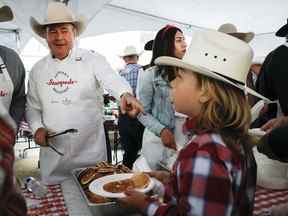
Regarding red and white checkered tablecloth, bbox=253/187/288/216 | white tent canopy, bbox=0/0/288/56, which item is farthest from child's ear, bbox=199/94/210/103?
white tent canopy, bbox=0/0/288/56

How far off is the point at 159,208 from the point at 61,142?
953mm

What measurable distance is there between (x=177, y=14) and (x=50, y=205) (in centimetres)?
364

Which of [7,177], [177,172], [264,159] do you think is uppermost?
[7,177]

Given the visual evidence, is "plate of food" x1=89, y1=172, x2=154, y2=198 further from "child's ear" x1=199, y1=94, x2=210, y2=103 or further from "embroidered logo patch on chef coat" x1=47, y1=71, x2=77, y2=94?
"embroidered logo patch on chef coat" x1=47, y1=71, x2=77, y2=94

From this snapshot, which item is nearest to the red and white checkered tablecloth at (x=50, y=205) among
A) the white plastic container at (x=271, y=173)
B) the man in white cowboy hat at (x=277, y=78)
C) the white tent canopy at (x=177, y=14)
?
the white plastic container at (x=271, y=173)

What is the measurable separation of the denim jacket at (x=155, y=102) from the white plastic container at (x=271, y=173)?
64 cm

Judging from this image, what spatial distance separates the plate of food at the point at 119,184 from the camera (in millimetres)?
965

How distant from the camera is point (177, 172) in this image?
778 mm

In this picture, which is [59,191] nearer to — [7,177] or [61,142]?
[61,142]

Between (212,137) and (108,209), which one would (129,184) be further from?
(212,137)

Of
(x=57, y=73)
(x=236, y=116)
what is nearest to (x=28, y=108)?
(x=57, y=73)

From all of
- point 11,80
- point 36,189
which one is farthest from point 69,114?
point 36,189

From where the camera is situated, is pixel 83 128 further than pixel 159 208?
Yes

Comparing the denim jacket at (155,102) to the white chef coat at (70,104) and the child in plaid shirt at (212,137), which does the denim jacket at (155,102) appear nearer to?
the white chef coat at (70,104)
